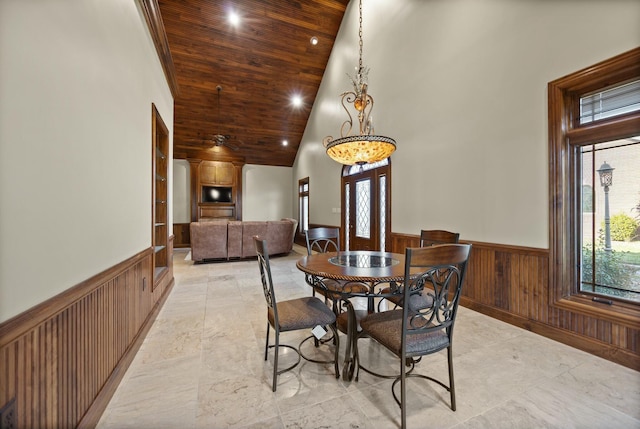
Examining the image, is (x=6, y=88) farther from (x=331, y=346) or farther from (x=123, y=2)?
(x=331, y=346)

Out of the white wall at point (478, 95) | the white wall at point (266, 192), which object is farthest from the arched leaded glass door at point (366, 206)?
the white wall at point (266, 192)

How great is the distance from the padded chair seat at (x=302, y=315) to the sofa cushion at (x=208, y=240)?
4.05 metres

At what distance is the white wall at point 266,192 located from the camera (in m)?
9.25

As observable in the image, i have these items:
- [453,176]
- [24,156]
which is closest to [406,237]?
[453,176]

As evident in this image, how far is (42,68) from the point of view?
1.05 meters

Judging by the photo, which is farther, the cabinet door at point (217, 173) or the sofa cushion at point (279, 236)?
the cabinet door at point (217, 173)

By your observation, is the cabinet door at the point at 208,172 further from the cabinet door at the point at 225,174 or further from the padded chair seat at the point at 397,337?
the padded chair seat at the point at 397,337

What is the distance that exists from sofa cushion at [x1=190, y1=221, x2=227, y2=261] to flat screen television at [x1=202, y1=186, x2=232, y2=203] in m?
3.24

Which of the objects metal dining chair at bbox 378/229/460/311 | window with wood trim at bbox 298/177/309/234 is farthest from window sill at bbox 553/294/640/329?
window with wood trim at bbox 298/177/309/234

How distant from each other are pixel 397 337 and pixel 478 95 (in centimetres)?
285

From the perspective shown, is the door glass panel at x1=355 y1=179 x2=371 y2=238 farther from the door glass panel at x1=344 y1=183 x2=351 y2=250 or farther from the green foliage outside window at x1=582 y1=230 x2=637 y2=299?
the green foliage outside window at x1=582 y1=230 x2=637 y2=299

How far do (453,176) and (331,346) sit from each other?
97.3 inches

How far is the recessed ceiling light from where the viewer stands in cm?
526

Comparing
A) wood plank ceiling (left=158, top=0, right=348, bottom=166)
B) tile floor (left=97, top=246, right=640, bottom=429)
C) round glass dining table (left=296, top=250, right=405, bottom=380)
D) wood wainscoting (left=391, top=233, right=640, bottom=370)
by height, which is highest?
wood plank ceiling (left=158, top=0, right=348, bottom=166)
